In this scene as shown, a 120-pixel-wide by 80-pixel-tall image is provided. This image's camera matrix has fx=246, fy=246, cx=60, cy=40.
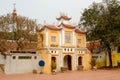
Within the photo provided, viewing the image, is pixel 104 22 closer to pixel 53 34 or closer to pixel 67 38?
pixel 67 38

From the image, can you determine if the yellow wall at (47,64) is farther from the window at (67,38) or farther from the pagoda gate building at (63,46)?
the window at (67,38)

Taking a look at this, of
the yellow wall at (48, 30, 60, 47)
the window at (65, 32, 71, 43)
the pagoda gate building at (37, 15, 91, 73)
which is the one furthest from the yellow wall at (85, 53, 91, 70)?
the yellow wall at (48, 30, 60, 47)

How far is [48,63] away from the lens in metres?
24.6

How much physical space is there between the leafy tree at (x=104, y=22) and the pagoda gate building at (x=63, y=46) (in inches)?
54.1

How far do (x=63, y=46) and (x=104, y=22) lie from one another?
5.29 meters

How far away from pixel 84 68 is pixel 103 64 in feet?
13.0

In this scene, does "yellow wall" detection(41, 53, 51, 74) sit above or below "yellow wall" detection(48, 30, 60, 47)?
below

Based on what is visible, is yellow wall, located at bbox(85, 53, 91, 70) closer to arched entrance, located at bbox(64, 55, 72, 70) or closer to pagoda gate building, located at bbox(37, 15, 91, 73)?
pagoda gate building, located at bbox(37, 15, 91, 73)

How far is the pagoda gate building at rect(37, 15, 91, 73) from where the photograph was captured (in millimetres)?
25469

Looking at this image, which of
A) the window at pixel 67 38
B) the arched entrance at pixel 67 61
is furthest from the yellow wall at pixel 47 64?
the arched entrance at pixel 67 61

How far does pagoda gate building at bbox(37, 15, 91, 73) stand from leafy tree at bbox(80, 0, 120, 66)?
1373 mm

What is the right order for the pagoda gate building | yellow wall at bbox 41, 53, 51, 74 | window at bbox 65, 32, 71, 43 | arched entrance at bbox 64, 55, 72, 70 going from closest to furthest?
yellow wall at bbox 41, 53, 51, 74
the pagoda gate building
window at bbox 65, 32, 71, 43
arched entrance at bbox 64, 55, 72, 70

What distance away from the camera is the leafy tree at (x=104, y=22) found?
88.7 ft

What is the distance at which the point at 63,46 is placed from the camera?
26.3 meters
